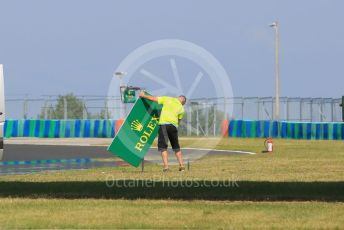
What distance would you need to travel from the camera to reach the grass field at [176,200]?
10859mm

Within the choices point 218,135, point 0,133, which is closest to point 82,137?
point 218,135

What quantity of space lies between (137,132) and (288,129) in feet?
99.9

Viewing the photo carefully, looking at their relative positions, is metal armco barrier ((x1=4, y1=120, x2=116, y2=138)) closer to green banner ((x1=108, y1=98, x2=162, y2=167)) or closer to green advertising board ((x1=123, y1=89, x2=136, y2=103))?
green advertising board ((x1=123, y1=89, x2=136, y2=103))

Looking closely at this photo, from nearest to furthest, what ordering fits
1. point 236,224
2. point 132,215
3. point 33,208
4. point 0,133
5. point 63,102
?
point 236,224 < point 132,215 < point 33,208 < point 0,133 < point 63,102

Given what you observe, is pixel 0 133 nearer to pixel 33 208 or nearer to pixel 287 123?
pixel 33 208

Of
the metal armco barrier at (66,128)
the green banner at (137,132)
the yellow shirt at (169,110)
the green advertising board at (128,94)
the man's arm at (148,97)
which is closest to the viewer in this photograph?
the man's arm at (148,97)

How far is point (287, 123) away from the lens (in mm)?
49625

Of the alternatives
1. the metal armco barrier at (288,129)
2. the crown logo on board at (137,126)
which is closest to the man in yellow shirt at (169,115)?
the crown logo on board at (137,126)

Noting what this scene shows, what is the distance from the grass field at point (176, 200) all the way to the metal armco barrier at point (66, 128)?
3032 centimetres

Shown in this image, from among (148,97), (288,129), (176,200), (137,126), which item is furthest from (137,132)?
(288,129)

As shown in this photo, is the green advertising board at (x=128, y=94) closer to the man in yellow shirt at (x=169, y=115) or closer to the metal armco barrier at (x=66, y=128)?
the man in yellow shirt at (x=169, y=115)

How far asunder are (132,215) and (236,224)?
1.53 metres

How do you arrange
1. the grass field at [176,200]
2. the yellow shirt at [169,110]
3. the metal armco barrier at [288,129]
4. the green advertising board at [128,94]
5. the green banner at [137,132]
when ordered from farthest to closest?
the metal armco barrier at [288,129]
the green advertising board at [128,94]
the yellow shirt at [169,110]
the green banner at [137,132]
the grass field at [176,200]

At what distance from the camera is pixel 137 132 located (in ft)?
64.8
